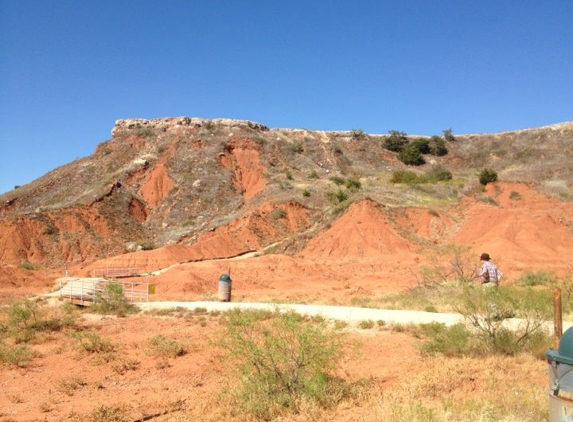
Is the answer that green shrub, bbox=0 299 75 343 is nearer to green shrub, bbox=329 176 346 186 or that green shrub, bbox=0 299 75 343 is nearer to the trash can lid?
the trash can lid

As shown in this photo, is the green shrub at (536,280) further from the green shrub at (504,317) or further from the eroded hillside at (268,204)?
the green shrub at (504,317)

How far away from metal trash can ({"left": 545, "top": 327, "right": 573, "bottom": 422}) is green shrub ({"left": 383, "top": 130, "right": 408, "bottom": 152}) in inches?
2996

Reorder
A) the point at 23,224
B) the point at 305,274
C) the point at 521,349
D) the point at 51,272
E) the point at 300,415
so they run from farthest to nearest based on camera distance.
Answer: the point at 23,224, the point at 51,272, the point at 305,274, the point at 521,349, the point at 300,415

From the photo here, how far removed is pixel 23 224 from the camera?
44.0m

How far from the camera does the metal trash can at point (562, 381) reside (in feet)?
13.5

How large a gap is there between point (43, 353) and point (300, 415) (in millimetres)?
9305

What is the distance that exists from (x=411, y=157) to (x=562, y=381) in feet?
236

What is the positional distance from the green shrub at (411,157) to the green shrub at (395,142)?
3058 mm

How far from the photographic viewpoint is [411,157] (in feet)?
242

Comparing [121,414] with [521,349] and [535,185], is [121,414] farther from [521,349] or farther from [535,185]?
[535,185]

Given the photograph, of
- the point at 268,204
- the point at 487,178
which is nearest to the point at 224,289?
the point at 268,204

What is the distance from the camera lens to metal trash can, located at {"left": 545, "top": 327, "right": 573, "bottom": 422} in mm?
4105

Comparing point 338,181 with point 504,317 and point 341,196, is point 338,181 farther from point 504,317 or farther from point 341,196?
point 504,317

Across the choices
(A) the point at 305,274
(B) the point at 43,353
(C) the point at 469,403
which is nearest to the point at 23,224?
(A) the point at 305,274
